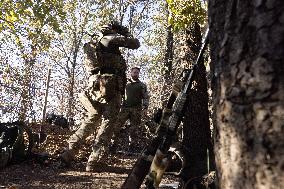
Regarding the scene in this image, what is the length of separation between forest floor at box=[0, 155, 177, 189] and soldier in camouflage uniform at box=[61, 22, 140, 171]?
330 mm

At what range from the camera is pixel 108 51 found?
18.9 feet

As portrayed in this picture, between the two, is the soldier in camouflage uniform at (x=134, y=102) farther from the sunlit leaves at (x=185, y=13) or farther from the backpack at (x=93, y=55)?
the sunlit leaves at (x=185, y=13)

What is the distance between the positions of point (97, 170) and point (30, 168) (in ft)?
3.50

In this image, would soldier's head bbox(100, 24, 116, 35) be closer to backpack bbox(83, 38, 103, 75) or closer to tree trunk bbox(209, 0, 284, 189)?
backpack bbox(83, 38, 103, 75)

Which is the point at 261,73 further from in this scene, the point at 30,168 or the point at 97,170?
the point at 30,168

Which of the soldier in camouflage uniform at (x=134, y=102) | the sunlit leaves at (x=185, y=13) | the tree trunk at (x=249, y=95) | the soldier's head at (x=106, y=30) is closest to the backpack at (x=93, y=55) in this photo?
the soldier's head at (x=106, y=30)

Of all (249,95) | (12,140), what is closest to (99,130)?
(12,140)

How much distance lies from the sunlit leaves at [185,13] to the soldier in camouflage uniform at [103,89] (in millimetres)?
781

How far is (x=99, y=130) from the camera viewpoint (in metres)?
5.60

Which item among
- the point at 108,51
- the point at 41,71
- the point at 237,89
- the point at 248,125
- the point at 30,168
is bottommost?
the point at 30,168

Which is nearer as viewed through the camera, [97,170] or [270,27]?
[270,27]

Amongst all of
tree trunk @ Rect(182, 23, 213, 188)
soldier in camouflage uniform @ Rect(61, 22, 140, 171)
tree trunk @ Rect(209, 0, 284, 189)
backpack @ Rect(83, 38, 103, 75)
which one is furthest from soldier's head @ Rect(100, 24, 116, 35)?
tree trunk @ Rect(209, 0, 284, 189)

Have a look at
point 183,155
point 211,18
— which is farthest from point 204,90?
point 211,18

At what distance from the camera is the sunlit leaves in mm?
5395
